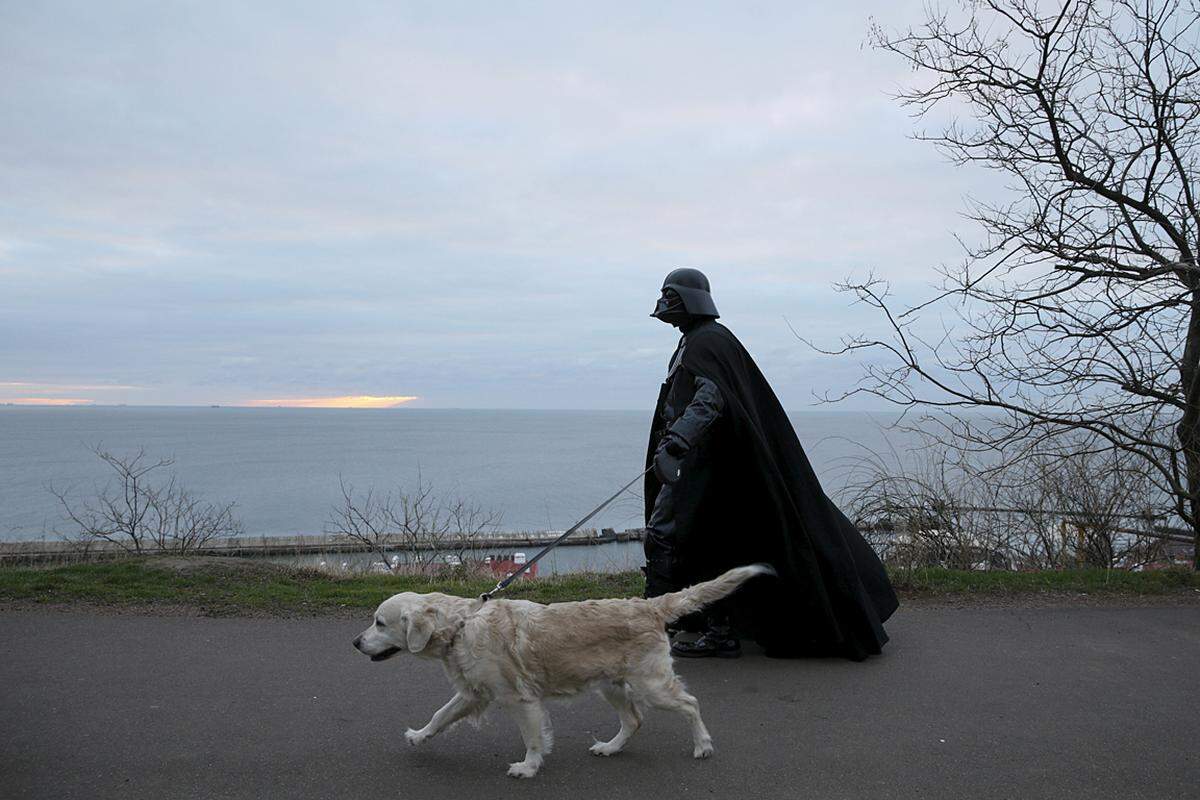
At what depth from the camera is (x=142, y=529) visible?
1680 cm

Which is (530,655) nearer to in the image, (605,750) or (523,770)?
(523,770)

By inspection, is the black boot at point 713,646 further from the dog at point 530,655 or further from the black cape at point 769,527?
the dog at point 530,655

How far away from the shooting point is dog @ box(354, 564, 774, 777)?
15.4ft

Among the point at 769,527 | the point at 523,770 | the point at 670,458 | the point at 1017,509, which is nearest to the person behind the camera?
the point at 523,770

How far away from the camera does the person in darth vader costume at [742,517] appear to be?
6.38m

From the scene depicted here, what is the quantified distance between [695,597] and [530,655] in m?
1.04

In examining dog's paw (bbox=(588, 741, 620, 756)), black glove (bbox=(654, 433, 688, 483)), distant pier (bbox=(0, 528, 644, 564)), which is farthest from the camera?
distant pier (bbox=(0, 528, 644, 564))

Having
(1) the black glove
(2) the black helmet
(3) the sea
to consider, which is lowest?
(3) the sea

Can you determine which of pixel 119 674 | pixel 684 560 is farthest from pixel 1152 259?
pixel 119 674

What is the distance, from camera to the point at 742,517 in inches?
259

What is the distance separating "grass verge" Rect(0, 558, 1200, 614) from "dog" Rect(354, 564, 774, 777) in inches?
125

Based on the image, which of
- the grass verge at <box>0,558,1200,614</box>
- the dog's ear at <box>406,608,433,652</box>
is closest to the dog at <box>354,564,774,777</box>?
the dog's ear at <box>406,608,433,652</box>

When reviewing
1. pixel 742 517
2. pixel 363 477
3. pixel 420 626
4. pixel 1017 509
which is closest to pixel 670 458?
pixel 742 517

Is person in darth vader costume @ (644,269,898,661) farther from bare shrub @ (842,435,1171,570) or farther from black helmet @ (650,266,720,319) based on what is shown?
bare shrub @ (842,435,1171,570)
